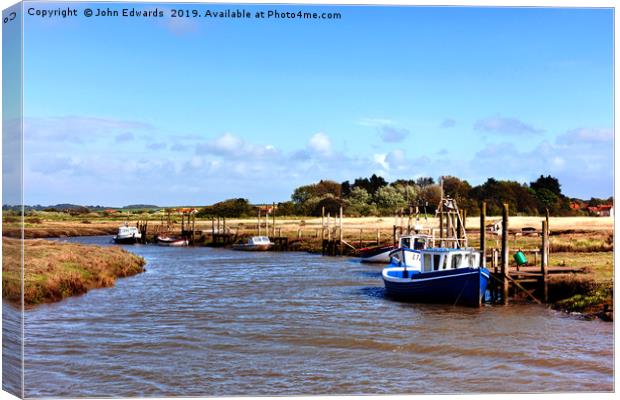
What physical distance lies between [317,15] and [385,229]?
5130cm

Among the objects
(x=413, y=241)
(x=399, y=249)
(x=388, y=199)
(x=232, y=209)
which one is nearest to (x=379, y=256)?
(x=413, y=241)

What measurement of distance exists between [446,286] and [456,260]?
1351 mm

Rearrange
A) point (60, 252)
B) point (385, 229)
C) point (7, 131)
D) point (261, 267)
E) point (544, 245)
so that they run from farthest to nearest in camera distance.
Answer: point (385, 229) → point (261, 267) → point (60, 252) → point (544, 245) → point (7, 131)

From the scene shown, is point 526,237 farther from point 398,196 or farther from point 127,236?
point 127,236

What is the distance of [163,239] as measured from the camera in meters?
73.1

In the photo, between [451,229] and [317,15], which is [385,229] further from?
[317,15]

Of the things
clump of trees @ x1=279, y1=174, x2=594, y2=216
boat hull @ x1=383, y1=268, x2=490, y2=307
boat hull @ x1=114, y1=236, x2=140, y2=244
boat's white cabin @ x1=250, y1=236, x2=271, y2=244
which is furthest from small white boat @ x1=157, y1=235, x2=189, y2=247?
boat hull @ x1=383, y1=268, x2=490, y2=307

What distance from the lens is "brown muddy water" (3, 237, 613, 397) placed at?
47.1 ft

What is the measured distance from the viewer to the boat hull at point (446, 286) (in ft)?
78.3

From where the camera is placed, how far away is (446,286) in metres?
24.6

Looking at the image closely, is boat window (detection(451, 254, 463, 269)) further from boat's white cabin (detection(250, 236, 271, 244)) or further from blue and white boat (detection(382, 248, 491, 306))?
boat's white cabin (detection(250, 236, 271, 244))

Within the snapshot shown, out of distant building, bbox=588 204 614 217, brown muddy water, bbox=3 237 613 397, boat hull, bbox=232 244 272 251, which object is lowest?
brown muddy water, bbox=3 237 613 397

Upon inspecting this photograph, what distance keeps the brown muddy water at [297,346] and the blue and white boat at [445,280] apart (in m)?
0.51

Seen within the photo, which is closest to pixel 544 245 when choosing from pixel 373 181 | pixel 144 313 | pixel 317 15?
pixel 144 313
